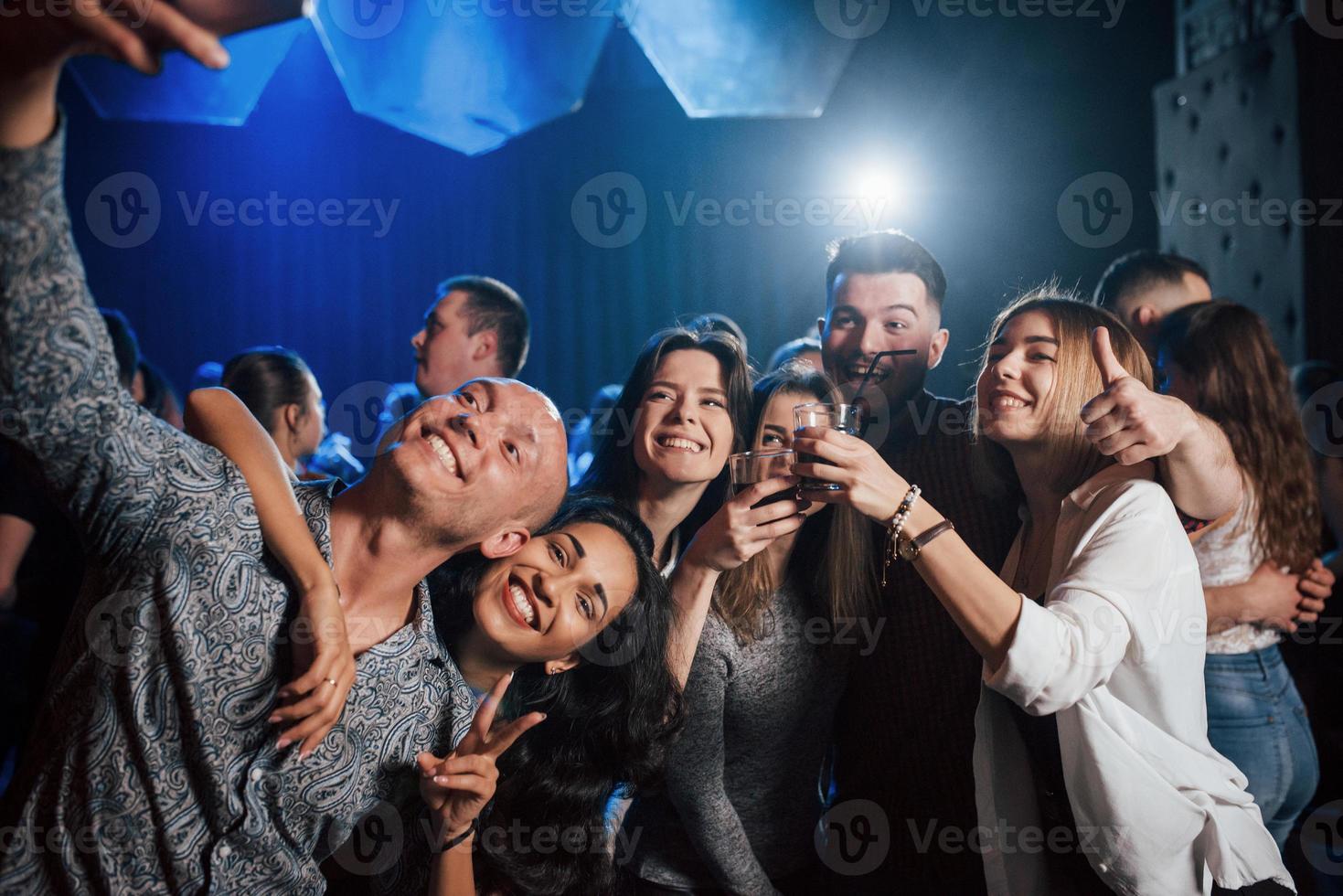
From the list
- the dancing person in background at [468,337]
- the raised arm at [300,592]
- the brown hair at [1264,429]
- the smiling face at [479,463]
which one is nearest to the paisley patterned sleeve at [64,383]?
the raised arm at [300,592]

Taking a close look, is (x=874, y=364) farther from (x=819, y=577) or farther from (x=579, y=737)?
(x=579, y=737)

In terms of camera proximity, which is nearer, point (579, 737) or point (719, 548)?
point (719, 548)

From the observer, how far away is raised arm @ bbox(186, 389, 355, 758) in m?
1.27

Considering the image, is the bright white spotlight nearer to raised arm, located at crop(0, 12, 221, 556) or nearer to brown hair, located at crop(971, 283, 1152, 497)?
brown hair, located at crop(971, 283, 1152, 497)

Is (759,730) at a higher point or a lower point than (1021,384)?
lower

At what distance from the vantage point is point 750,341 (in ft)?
20.4

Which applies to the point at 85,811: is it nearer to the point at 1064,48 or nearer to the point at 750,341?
the point at 750,341

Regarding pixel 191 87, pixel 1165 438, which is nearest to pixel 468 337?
pixel 1165 438

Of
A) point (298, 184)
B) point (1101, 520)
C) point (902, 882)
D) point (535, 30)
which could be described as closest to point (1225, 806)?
point (1101, 520)

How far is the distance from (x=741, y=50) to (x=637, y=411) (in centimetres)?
234

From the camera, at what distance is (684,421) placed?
214 cm

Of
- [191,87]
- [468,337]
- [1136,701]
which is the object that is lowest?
[1136,701]

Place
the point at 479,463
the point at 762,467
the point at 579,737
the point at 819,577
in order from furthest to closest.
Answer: the point at 819,577 → the point at 579,737 → the point at 762,467 → the point at 479,463

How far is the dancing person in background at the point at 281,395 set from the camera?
9.69 feet
